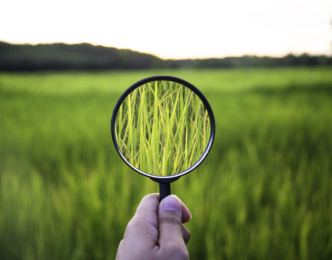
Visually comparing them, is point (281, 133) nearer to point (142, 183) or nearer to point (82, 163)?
point (142, 183)

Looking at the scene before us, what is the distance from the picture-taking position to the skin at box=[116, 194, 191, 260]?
48 centimetres

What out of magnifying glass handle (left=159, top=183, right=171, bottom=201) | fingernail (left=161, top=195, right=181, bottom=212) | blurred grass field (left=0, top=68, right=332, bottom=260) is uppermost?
magnifying glass handle (left=159, top=183, right=171, bottom=201)

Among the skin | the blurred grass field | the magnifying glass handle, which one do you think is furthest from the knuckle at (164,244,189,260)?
the blurred grass field

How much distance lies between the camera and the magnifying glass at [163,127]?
1.85 ft

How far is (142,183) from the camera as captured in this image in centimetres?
126

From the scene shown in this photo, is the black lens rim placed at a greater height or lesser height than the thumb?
greater

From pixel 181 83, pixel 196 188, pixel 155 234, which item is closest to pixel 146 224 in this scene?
pixel 155 234

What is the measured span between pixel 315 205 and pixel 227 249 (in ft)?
1.81

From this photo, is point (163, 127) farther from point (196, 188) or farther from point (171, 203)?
point (196, 188)

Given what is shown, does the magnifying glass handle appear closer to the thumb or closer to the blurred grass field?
the thumb

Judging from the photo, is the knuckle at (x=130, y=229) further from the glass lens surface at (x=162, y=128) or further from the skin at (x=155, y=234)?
A: the glass lens surface at (x=162, y=128)

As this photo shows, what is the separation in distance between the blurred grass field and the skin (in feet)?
1.40

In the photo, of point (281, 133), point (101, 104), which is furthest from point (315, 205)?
point (101, 104)

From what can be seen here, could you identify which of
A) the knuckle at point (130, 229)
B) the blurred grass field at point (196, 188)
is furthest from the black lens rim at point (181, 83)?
the blurred grass field at point (196, 188)
